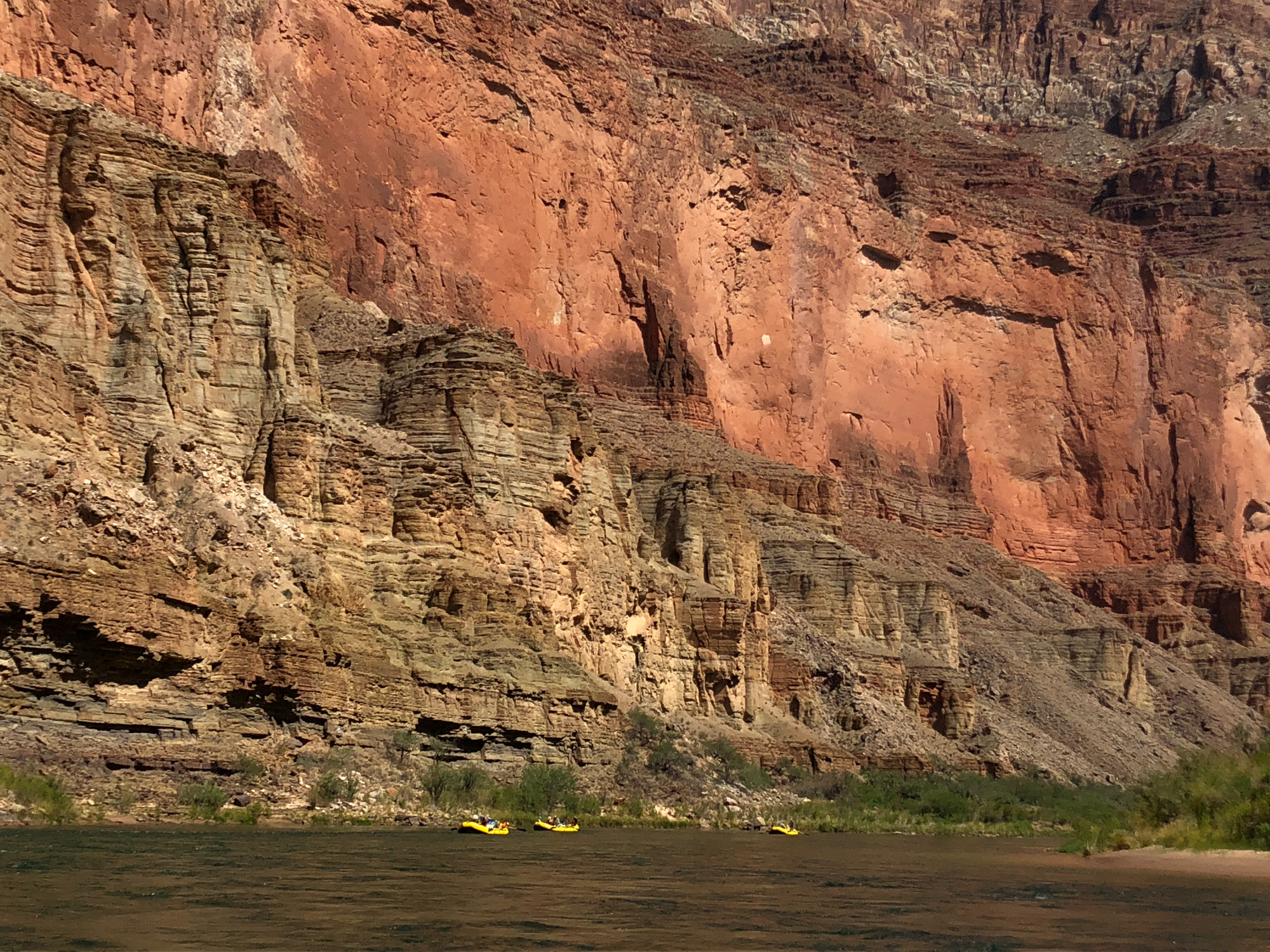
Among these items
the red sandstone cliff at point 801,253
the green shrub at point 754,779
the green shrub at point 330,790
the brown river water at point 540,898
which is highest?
the red sandstone cliff at point 801,253

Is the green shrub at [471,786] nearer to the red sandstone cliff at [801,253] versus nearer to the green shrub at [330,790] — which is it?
the green shrub at [330,790]

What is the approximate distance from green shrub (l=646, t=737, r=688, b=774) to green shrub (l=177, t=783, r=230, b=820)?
645 inches

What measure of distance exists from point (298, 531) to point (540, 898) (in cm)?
1872

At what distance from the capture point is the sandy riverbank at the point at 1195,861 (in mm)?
36656

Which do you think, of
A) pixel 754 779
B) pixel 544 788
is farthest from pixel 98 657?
pixel 754 779

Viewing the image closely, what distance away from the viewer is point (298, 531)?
151 ft

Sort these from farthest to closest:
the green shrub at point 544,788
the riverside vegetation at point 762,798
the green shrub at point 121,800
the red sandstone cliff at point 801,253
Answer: the red sandstone cliff at point 801,253 < the green shrub at point 544,788 < the riverside vegetation at point 762,798 < the green shrub at point 121,800

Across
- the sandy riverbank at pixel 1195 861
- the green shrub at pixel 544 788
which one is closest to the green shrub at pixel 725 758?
the green shrub at pixel 544 788

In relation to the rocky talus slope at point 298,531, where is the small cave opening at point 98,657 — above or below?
below

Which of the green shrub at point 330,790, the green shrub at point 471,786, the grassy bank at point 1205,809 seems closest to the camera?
the green shrub at point 330,790

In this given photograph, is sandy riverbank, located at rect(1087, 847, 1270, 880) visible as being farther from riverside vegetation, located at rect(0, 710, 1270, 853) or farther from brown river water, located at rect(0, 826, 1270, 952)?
brown river water, located at rect(0, 826, 1270, 952)

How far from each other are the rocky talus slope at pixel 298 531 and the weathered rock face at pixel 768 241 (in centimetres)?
1528

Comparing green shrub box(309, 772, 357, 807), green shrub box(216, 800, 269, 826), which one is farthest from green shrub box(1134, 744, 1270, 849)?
green shrub box(216, 800, 269, 826)

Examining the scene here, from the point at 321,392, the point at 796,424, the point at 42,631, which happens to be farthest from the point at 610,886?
the point at 796,424
